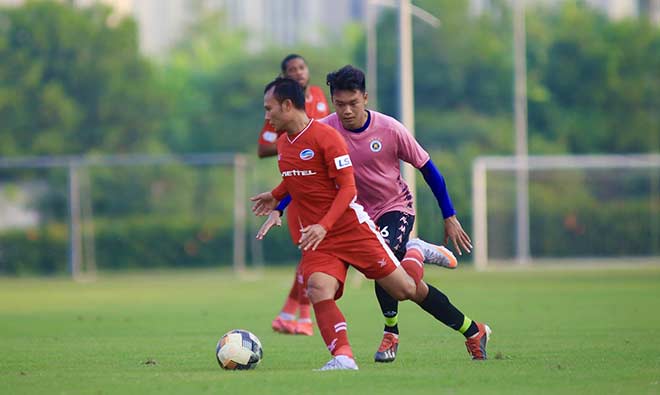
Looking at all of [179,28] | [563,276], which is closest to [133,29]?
[563,276]

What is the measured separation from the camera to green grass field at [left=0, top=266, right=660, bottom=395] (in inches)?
329

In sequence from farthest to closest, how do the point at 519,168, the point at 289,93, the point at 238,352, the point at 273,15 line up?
the point at 273,15 < the point at 519,168 < the point at 238,352 < the point at 289,93

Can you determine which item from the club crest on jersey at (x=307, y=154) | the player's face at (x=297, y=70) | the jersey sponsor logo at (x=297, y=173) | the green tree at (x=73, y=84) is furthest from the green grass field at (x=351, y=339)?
the green tree at (x=73, y=84)

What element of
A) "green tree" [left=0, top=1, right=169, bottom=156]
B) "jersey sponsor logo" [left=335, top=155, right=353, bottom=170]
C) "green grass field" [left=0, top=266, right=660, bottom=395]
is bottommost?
"green grass field" [left=0, top=266, right=660, bottom=395]

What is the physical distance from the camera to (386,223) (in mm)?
10273

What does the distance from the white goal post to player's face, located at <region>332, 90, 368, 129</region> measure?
23.4 m

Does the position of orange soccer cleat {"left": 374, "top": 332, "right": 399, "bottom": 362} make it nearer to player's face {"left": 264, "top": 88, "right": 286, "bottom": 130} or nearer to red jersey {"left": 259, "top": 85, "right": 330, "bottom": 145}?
player's face {"left": 264, "top": 88, "right": 286, "bottom": 130}

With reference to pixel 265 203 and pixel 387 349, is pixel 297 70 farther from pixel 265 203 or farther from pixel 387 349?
pixel 387 349

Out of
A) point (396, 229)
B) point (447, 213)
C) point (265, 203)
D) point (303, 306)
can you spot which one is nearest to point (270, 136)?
point (303, 306)

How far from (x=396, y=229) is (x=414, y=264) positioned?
0.59 metres

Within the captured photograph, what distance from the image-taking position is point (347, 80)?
9.69 m

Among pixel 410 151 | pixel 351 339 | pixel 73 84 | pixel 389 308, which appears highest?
pixel 73 84

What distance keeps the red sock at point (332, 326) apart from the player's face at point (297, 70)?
4.92 metres

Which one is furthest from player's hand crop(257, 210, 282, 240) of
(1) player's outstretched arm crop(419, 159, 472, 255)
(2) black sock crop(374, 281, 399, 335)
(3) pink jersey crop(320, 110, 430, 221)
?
(1) player's outstretched arm crop(419, 159, 472, 255)
